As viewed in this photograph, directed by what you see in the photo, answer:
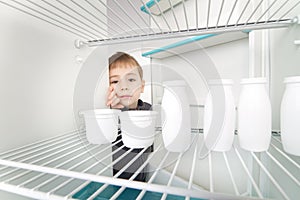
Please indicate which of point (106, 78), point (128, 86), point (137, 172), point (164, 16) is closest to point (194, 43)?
point (164, 16)

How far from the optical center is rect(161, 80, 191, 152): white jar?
2.00 feet

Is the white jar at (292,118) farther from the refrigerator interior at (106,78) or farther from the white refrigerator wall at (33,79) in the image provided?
the white refrigerator wall at (33,79)

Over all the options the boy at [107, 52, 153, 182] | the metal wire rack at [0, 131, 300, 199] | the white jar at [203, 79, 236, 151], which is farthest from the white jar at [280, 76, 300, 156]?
the boy at [107, 52, 153, 182]

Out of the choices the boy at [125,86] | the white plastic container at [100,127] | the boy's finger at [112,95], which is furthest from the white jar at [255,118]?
the boy's finger at [112,95]

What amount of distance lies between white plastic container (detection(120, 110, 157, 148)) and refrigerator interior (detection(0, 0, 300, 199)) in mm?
82

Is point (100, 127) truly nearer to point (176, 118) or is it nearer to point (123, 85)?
point (176, 118)

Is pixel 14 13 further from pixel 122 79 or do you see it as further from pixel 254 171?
pixel 254 171

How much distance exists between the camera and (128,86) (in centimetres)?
113

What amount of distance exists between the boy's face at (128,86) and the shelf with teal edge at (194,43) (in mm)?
161

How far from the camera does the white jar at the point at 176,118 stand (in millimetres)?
610

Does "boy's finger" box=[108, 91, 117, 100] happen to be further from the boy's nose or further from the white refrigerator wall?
the white refrigerator wall

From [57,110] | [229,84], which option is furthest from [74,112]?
[229,84]

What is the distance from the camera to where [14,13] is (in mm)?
591

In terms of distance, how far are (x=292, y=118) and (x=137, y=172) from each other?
0.49 meters
